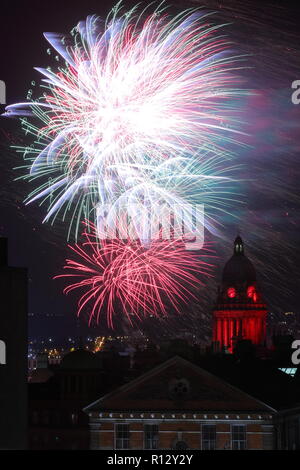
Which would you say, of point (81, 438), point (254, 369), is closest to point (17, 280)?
point (254, 369)

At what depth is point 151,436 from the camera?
10694 cm

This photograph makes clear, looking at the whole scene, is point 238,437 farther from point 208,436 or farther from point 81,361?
point 81,361

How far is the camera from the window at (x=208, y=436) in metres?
106

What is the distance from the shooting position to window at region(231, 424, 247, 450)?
10562 centimetres

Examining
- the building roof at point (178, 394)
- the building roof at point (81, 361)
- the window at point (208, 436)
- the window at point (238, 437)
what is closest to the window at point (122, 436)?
the building roof at point (178, 394)

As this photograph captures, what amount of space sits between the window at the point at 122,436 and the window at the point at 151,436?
4.29 feet

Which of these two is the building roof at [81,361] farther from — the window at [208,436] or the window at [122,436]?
the window at [208,436]

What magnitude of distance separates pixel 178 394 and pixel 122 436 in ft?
16.4

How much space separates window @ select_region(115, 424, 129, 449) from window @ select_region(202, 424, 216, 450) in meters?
5.25

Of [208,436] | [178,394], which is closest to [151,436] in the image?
[178,394]
